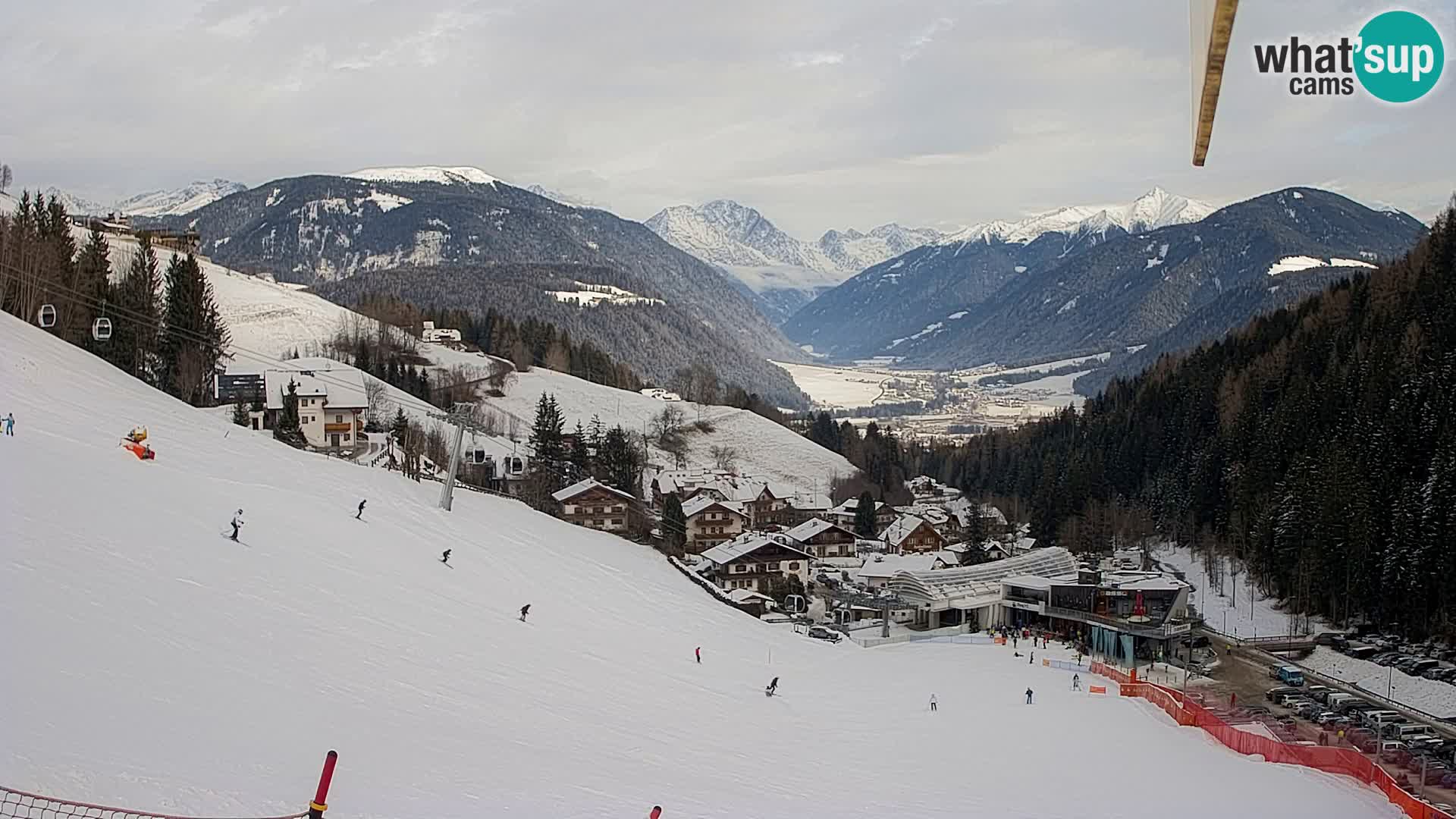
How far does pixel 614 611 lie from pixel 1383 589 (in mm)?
29528

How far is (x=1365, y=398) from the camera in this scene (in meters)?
52.2

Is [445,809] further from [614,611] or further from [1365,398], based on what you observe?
[1365,398]

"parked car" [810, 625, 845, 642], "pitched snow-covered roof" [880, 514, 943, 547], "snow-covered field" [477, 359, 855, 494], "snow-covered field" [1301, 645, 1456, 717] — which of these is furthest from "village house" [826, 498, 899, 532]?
"snow-covered field" [1301, 645, 1456, 717]

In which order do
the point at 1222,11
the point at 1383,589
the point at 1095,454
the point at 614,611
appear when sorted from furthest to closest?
the point at 1095,454 → the point at 1383,589 → the point at 614,611 → the point at 1222,11

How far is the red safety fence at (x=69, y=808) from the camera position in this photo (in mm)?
7281

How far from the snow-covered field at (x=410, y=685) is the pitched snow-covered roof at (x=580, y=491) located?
2655 cm

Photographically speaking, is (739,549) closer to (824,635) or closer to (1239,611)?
(824,635)

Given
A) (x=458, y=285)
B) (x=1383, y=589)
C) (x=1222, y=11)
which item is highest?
(x=458, y=285)

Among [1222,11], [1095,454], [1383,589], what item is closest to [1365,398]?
[1383,589]

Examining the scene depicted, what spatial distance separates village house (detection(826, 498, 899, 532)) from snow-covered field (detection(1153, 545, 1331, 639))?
1007 inches

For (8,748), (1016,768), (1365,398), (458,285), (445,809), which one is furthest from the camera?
(458,285)

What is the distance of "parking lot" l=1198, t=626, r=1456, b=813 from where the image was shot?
2281 cm

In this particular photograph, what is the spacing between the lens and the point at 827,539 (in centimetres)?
6488

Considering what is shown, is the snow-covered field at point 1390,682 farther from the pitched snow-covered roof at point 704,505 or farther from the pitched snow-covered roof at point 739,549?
the pitched snow-covered roof at point 704,505
